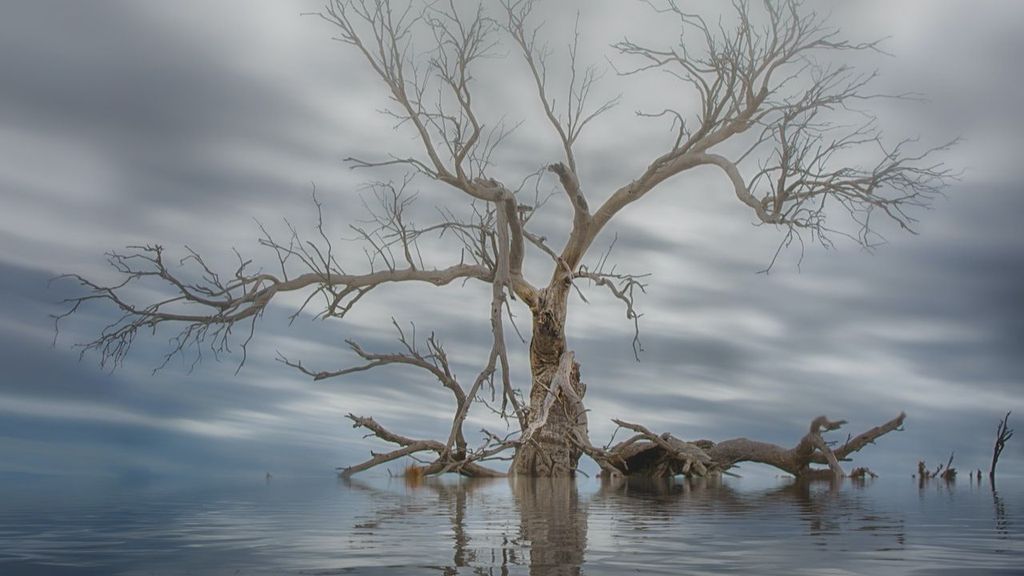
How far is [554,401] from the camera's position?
1609 centimetres

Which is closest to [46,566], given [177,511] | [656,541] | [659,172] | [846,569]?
[656,541]

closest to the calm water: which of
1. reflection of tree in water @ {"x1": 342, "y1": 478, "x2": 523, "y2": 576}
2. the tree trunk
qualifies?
reflection of tree in water @ {"x1": 342, "y1": 478, "x2": 523, "y2": 576}

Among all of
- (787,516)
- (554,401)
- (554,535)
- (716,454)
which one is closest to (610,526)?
(554,535)

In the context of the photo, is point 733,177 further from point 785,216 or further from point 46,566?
point 46,566

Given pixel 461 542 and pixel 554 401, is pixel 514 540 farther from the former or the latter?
pixel 554 401

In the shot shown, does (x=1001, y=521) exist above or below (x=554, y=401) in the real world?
below

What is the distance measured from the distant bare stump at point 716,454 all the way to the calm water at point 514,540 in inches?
355

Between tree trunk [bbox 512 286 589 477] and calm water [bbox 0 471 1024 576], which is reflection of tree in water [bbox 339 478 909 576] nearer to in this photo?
calm water [bbox 0 471 1024 576]

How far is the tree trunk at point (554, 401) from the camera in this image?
16375mm

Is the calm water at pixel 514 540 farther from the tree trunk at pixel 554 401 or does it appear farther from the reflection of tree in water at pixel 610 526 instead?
the tree trunk at pixel 554 401

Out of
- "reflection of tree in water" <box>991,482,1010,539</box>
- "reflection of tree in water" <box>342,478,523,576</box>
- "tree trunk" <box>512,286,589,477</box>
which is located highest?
"tree trunk" <box>512,286,589,477</box>

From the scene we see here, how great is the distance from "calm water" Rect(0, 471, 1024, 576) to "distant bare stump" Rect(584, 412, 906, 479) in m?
9.01

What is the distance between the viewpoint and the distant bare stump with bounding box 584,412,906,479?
16734 millimetres

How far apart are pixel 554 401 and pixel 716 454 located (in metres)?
4.13
